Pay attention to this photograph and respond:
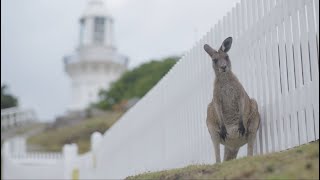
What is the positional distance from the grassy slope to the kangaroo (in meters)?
0.89

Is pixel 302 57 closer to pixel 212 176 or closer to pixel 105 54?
pixel 212 176

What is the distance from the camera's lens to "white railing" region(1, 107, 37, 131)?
953 inches

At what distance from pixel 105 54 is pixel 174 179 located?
5184cm

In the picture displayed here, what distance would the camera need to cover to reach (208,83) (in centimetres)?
709

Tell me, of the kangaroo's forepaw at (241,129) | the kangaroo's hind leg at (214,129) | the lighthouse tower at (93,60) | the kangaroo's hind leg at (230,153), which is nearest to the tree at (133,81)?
the lighthouse tower at (93,60)

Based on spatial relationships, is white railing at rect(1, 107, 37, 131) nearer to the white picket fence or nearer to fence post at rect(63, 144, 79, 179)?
fence post at rect(63, 144, 79, 179)

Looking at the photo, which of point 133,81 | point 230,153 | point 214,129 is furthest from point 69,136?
point 214,129

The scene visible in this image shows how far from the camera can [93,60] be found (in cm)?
5531

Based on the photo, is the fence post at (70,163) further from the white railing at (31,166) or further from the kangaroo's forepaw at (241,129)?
the kangaroo's forepaw at (241,129)

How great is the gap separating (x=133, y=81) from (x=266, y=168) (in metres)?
45.0

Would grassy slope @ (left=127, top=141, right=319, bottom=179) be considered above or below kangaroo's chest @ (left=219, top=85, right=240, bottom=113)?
below

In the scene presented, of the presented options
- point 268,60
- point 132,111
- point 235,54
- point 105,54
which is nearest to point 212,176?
point 268,60

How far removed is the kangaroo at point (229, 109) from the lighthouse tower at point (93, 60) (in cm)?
4770

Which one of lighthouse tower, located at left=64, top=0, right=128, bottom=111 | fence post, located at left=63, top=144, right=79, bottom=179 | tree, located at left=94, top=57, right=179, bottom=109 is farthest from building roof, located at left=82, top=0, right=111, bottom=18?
fence post, located at left=63, top=144, right=79, bottom=179
